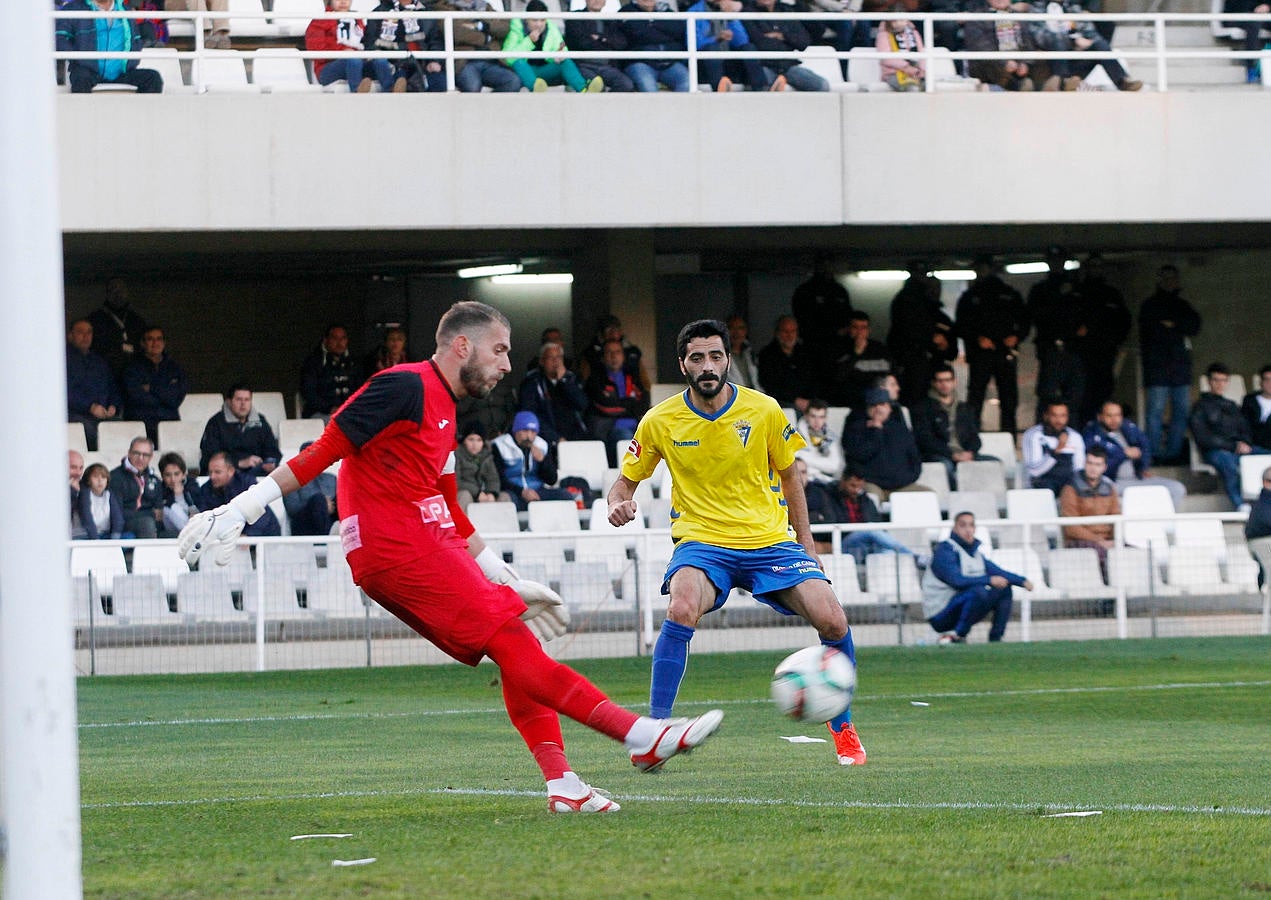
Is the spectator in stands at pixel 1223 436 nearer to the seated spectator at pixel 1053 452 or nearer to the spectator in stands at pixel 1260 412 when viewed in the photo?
the spectator in stands at pixel 1260 412

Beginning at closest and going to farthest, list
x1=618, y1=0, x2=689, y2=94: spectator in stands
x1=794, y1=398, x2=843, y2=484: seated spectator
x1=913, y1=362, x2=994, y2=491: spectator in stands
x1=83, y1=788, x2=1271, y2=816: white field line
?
x1=83, y1=788, x2=1271, y2=816: white field line, x1=794, y1=398, x2=843, y2=484: seated spectator, x1=618, y1=0, x2=689, y2=94: spectator in stands, x1=913, y1=362, x2=994, y2=491: spectator in stands

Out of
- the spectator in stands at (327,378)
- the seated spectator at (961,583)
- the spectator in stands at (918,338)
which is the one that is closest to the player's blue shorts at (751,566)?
the seated spectator at (961,583)

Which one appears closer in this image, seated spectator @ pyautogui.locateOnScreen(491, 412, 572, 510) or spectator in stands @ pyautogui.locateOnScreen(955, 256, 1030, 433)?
seated spectator @ pyautogui.locateOnScreen(491, 412, 572, 510)

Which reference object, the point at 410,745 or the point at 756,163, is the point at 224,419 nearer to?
the point at 756,163

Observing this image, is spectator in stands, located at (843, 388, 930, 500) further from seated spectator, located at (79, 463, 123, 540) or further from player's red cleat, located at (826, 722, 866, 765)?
player's red cleat, located at (826, 722, 866, 765)

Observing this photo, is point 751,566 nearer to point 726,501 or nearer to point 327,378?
point 726,501

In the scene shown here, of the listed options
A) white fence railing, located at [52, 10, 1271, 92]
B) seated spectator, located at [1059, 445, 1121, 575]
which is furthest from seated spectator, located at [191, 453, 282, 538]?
seated spectator, located at [1059, 445, 1121, 575]

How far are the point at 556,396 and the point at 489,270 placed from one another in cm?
525

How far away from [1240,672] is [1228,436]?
758 centimetres

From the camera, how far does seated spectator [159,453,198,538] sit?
54.9 feet

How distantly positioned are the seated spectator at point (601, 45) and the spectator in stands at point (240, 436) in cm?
349

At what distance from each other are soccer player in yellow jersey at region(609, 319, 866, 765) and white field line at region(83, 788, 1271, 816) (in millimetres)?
1155

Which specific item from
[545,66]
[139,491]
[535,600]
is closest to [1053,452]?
[545,66]

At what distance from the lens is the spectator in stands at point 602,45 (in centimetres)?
1948
